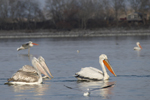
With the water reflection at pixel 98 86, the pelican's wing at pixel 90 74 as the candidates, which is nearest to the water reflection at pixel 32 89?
the water reflection at pixel 98 86

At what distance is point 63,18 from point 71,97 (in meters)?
73.1

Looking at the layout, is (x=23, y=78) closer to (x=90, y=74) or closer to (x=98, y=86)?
(x=90, y=74)

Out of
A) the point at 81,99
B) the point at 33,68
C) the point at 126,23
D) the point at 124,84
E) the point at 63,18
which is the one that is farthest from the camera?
the point at 63,18

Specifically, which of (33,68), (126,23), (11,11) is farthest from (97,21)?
(33,68)

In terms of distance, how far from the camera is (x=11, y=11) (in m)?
85.5

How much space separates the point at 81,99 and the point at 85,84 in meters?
2.11

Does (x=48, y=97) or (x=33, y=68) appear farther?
(x=33, y=68)

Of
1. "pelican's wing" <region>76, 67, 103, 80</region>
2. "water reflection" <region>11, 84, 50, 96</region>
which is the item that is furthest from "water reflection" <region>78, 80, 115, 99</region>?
"water reflection" <region>11, 84, 50, 96</region>

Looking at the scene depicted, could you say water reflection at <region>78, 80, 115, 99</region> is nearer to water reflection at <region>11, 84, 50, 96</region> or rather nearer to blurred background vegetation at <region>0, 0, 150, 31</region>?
water reflection at <region>11, 84, 50, 96</region>

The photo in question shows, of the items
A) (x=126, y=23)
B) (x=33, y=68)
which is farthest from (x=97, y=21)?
(x=33, y=68)

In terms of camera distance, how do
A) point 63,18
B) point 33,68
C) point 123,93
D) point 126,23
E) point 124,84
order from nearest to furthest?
point 123,93
point 124,84
point 33,68
point 126,23
point 63,18

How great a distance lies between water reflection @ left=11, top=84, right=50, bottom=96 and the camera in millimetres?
9541

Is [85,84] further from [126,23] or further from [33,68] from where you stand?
[126,23]

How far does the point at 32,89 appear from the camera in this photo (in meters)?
10.1
